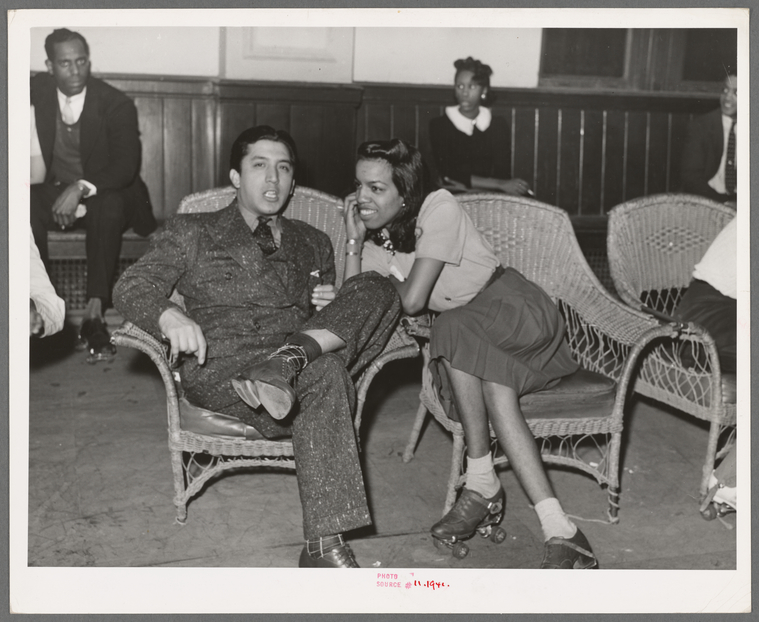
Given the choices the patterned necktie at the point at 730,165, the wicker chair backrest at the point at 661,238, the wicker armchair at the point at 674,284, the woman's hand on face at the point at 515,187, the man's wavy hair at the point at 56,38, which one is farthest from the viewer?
the woman's hand on face at the point at 515,187

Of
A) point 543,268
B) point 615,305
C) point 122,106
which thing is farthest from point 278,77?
point 615,305

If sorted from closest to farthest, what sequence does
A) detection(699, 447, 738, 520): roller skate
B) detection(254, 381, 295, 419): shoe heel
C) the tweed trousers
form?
detection(254, 381, 295, 419): shoe heel < the tweed trousers < detection(699, 447, 738, 520): roller skate

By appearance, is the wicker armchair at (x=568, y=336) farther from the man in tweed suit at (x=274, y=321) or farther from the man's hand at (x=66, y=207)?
the man's hand at (x=66, y=207)

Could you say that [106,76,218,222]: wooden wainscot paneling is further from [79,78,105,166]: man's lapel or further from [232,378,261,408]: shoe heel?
[232,378,261,408]: shoe heel

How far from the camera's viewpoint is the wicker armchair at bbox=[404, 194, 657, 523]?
2957 millimetres

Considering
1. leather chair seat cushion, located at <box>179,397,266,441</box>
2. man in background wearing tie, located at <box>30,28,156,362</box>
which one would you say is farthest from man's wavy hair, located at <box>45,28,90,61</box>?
leather chair seat cushion, located at <box>179,397,266,441</box>

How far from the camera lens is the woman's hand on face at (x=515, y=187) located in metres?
5.46

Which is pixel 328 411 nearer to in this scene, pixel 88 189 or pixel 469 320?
pixel 469 320

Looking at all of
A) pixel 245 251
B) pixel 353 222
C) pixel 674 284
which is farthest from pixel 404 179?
pixel 674 284

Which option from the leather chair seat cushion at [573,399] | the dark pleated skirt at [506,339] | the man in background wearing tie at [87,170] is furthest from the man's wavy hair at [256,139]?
the man in background wearing tie at [87,170]

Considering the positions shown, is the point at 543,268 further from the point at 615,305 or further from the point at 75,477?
the point at 75,477

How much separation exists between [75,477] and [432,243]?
1652mm

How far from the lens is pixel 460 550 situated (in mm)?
2801

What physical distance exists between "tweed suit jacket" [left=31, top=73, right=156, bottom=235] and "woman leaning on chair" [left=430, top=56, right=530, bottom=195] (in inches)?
74.6
